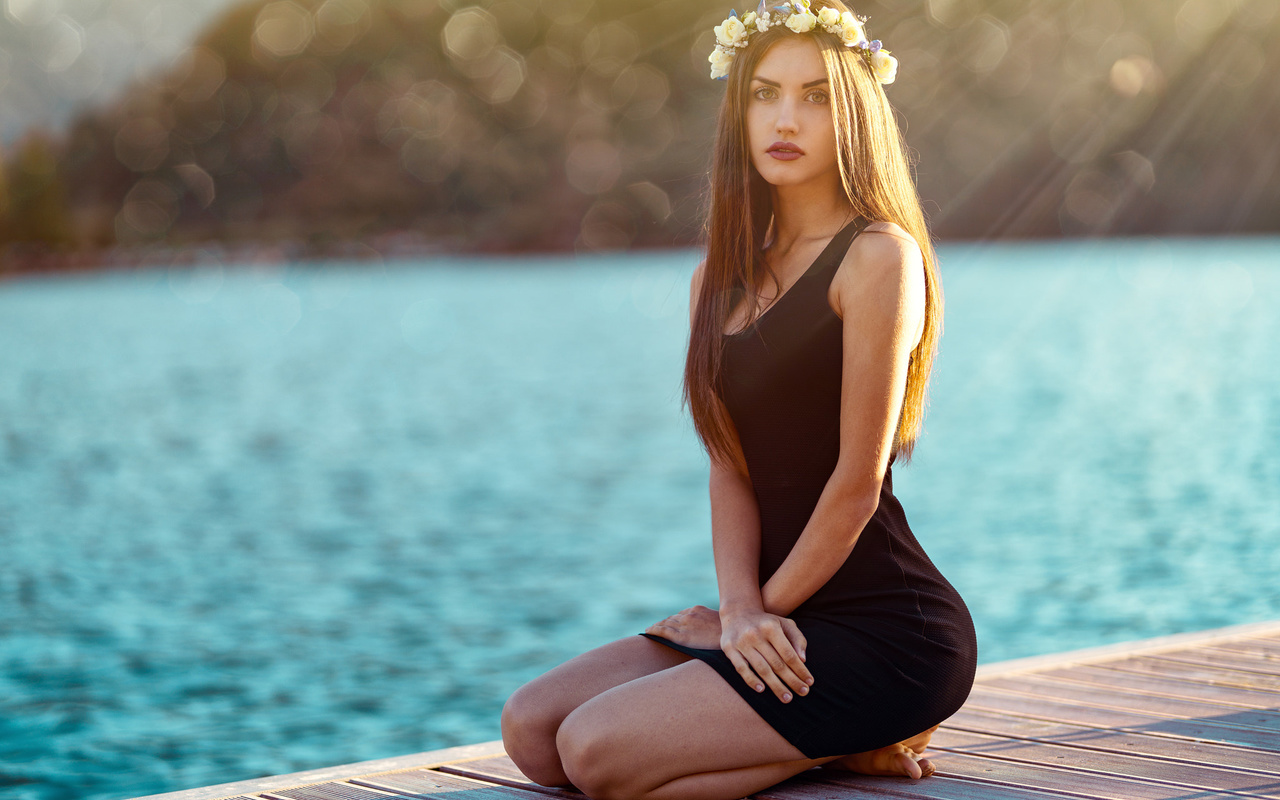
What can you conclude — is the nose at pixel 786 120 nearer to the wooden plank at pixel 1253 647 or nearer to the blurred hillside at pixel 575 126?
the wooden plank at pixel 1253 647

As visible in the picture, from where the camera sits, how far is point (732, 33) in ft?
9.03

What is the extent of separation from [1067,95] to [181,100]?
3277 inches

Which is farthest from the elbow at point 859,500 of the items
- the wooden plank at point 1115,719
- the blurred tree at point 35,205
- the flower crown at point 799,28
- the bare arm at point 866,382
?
the blurred tree at point 35,205

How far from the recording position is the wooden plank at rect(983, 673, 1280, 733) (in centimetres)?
A: 315

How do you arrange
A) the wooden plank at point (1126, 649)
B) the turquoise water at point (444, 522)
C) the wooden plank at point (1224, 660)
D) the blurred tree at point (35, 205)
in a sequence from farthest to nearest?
the blurred tree at point (35, 205) < the turquoise water at point (444, 522) < the wooden plank at point (1126, 649) < the wooden plank at point (1224, 660)

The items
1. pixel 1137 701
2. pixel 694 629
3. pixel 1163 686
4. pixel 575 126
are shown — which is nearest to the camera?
pixel 694 629

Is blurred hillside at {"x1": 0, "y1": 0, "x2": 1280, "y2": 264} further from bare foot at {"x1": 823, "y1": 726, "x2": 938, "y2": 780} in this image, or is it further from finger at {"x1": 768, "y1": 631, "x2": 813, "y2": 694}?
Answer: finger at {"x1": 768, "y1": 631, "x2": 813, "y2": 694}

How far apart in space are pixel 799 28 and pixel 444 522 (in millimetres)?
9250

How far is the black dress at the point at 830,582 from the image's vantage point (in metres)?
2.51

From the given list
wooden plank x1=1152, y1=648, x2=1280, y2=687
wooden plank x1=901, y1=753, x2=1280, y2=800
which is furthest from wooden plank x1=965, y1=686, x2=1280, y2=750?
wooden plank x1=1152, y1=648, x2=1280, y2=687

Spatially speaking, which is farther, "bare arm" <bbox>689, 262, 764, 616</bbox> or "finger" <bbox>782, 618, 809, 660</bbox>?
"bare arm" <bbox>689, 262, 764, 616</bbox>

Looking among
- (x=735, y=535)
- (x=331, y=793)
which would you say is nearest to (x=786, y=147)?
(x=735, y=535)

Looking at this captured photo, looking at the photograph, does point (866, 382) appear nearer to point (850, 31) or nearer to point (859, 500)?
point (859, 500)

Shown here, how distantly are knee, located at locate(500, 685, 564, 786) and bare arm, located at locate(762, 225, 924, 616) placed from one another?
0.60m
